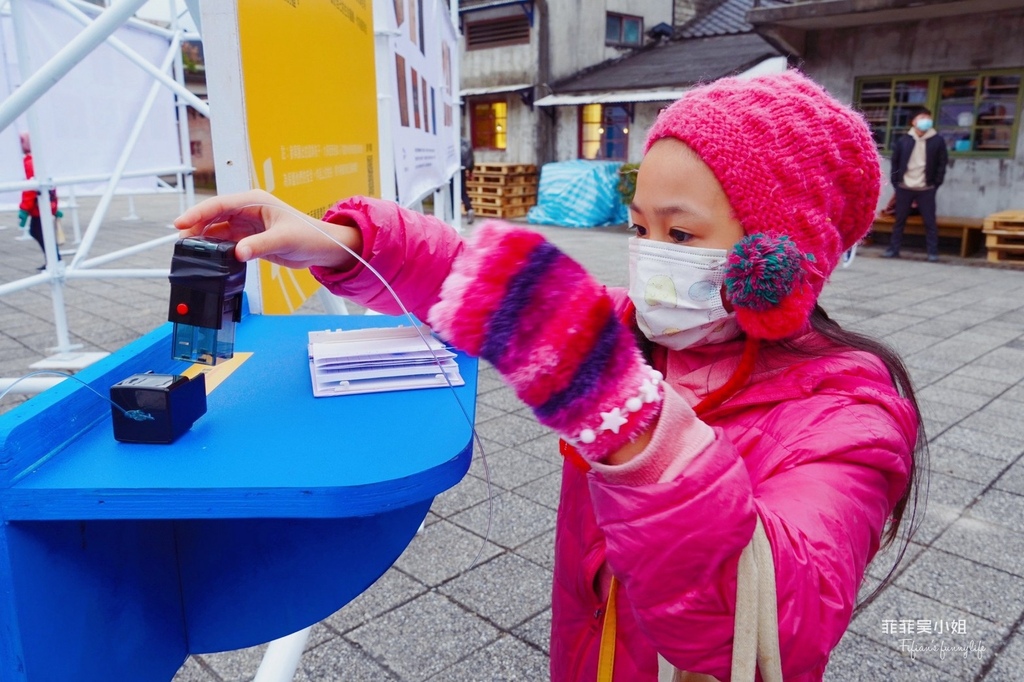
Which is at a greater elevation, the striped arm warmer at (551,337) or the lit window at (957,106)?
the lit window at (957,106)

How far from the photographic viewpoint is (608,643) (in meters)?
1.07

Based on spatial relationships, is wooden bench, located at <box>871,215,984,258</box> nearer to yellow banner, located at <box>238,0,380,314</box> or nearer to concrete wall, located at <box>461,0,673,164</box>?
concrete wall, located at <box>461,0,673,164</box>

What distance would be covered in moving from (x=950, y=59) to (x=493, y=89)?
28.6 ft

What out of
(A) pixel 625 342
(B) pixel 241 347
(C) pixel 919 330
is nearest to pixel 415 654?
(B) pixel 241 347

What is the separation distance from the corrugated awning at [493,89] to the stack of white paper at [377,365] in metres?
14.9

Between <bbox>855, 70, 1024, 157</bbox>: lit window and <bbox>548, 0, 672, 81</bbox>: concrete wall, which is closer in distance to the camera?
<bbox>855, 70, 1024, 157</bbox>: lit window

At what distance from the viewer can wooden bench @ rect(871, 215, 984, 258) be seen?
9.95 m

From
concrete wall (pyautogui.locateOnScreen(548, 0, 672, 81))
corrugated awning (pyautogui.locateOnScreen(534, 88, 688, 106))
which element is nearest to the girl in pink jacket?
corrugated awning (pyautogui.locateOnScreen(534, 88, 688, 106))

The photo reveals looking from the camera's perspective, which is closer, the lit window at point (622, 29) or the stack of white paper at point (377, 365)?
the stack of white paper at point (377, 365)

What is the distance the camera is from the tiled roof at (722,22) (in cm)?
1667

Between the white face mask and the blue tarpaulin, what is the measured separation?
12.4m

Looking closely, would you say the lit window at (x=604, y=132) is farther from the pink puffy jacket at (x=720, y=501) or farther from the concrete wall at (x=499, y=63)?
the pink puffy jacket at (x=720, y=501)

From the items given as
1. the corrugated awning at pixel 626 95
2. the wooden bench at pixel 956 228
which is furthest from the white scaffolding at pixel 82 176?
the corrugated awning at pixel 626 95

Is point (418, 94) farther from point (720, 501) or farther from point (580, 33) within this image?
point (580, 33)
